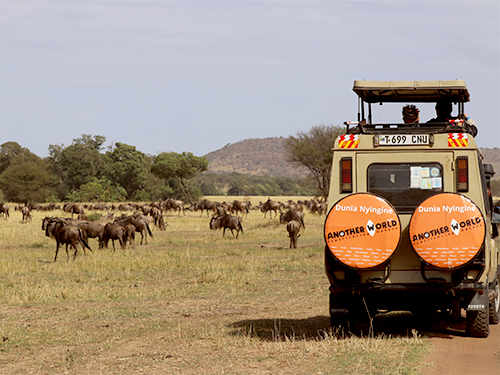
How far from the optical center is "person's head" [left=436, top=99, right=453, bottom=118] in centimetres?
891

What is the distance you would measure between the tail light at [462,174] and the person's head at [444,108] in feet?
6.72

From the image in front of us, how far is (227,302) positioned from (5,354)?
4.47 metres

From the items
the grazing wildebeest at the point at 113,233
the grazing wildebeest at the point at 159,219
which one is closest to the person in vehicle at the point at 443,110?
the grazing wildebeest at the point at 113,233

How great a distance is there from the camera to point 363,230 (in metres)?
6.80

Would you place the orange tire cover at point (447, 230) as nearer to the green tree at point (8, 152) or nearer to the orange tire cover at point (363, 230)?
the orange tire cover at point (363, 230)

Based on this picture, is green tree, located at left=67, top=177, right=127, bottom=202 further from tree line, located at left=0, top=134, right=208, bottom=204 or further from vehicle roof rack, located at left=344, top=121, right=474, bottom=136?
vehicle roof rack, located at left=344, top=121, right=474, bottom=136

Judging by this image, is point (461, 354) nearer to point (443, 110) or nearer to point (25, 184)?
point (443, 110)

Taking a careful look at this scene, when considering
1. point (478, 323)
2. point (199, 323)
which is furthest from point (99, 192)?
point (478, 323)

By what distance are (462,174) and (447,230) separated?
840mm

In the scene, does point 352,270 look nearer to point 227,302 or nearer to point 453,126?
point 453,126

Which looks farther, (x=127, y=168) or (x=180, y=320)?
(x=127, y=168)

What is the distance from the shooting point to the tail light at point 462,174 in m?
7.03

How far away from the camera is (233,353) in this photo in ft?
22.9

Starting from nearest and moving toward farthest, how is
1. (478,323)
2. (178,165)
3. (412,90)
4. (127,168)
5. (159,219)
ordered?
1. (478,323)
2. (412,90)
3. (159,219)
4. (178,165)
5. (127,168)
